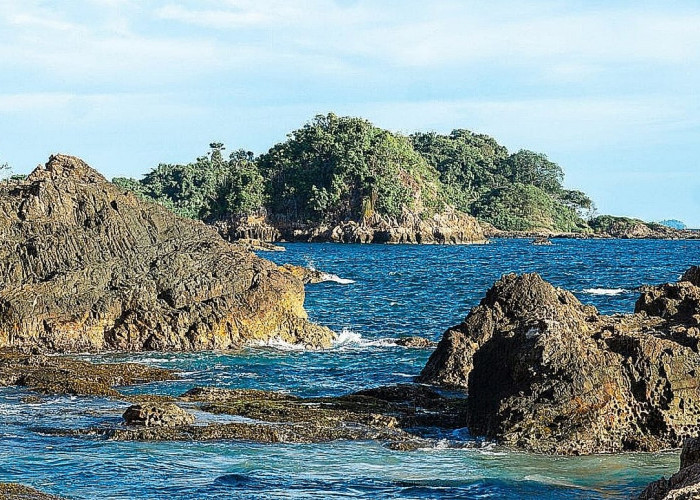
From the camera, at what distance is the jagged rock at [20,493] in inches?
343

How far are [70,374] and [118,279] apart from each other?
546 cm

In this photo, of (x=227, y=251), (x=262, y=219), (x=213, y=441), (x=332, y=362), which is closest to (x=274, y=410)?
(x=213, y=441)

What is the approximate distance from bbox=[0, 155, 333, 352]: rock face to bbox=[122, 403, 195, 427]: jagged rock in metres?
7.79

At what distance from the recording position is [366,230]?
376 ft

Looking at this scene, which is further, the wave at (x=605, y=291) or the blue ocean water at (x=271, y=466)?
the wave at (x=605, y=291)

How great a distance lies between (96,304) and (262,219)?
326ft

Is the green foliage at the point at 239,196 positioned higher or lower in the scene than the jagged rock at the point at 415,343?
higher

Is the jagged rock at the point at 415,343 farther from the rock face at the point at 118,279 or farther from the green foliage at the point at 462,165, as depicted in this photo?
the green foliage at the point at 462,165

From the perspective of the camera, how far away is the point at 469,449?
11.6 meters

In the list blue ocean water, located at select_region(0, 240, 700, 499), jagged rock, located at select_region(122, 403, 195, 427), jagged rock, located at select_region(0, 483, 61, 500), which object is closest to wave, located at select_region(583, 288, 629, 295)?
blue ocean water, located at select_region(0, 240, 700, 499)

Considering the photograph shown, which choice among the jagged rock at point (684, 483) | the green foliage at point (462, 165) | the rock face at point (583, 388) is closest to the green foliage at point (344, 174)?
the green foliage at point (462, 165)

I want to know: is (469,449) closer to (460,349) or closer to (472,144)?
(460,349)

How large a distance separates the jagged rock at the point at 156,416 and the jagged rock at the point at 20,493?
2.99m

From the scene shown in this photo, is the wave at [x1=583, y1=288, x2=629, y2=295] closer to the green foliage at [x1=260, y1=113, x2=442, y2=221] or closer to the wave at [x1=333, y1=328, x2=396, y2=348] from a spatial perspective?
the wave at [x1=333, y1=328, x2=396, y2=348]
